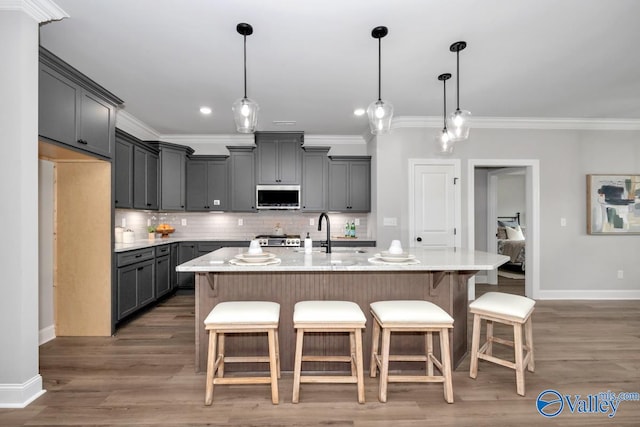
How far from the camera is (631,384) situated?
2.31m

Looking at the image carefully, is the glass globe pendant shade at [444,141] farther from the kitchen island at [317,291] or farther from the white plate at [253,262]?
the white plate at [253,262]

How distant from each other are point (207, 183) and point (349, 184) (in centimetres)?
234

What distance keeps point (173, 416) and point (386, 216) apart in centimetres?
346

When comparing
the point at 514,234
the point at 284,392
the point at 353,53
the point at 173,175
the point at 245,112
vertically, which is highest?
the point at 353,53

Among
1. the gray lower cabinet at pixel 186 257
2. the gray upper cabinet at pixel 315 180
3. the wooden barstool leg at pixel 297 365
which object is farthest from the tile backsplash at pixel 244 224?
the wooden barstool leg at pixel 297 365

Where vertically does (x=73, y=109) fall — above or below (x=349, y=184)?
above

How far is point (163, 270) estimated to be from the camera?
4.44m

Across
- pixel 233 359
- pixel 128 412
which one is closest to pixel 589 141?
pixel 233 359

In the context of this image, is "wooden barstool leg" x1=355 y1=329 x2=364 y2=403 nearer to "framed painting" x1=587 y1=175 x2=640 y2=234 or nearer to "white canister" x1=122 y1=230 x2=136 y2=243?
"white canister" x1=122 y1=230 x2=136 y2=243

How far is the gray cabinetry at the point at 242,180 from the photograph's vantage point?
17.0 ft

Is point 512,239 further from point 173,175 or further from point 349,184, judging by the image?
point 173,175

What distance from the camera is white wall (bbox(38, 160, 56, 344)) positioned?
3084 mm

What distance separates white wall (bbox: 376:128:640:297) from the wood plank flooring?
5.28 ft

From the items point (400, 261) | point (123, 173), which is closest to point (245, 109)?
point (400, 261)
